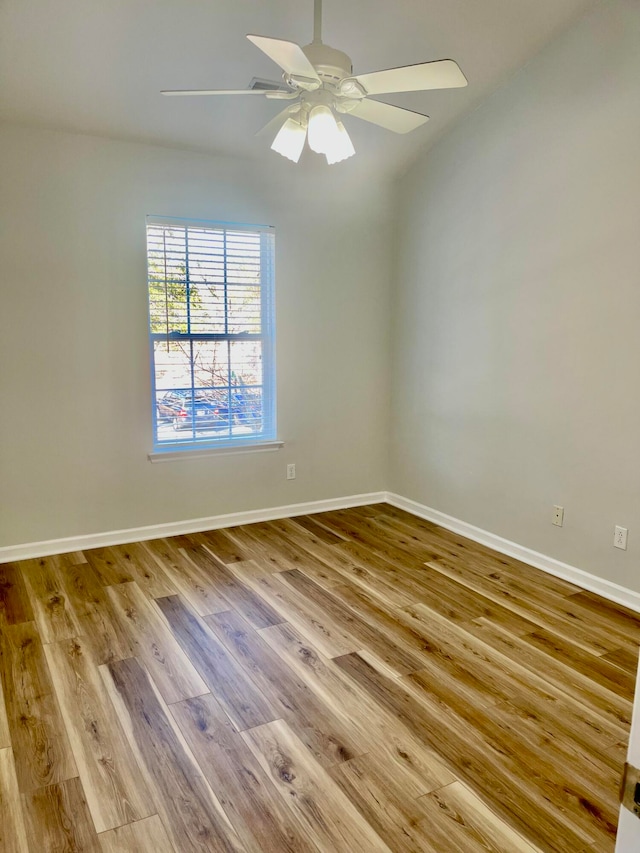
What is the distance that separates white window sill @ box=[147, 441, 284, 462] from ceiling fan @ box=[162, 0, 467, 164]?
2077 mm

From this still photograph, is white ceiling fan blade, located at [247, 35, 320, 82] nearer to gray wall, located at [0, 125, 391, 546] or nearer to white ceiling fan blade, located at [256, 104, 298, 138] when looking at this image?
white ceiling fan blade, located at [256, 104, 298, 138]

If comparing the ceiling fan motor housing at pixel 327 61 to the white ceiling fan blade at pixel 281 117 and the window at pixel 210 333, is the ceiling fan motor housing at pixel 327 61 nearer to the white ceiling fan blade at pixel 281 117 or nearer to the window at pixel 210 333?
the white ceiling fan blade at pixel 281 117

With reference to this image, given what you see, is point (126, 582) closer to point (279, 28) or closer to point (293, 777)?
point (293, 777)

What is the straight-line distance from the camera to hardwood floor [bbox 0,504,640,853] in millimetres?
1618

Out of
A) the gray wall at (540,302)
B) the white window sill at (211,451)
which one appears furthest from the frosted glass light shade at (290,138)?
the white window sill at (211,451)

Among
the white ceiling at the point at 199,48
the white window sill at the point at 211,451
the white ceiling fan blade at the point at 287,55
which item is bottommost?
the white window sill at the point at 211,451

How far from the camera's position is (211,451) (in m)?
3.96

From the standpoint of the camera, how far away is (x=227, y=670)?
2363 millimetres

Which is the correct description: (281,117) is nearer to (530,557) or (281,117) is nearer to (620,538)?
(620,538)

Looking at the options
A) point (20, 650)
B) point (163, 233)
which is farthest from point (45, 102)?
point (20, 650)

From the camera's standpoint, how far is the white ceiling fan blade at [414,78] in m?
1.94

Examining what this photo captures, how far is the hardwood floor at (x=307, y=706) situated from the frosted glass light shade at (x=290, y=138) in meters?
2.11

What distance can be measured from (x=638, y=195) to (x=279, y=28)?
6.12 feet

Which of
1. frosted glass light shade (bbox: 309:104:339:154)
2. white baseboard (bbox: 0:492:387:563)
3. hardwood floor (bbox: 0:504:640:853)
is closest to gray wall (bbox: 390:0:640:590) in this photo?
hardwood floor (bbox: 0:504:640:853)
